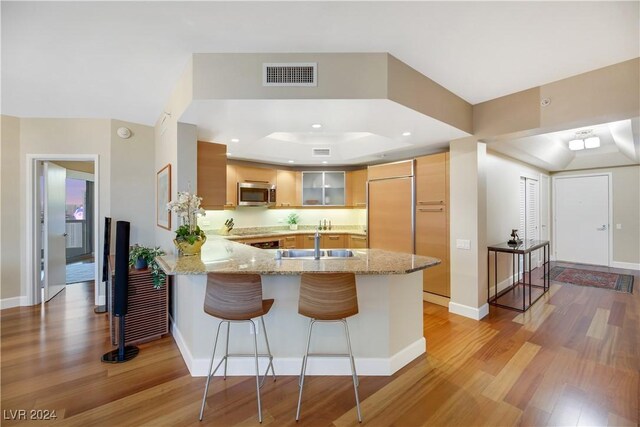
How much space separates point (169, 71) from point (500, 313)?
4.67 metres

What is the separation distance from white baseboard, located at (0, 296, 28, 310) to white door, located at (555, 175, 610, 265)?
10.3m

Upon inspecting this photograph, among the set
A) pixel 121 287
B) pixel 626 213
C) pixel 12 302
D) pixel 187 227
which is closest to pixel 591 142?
pixel 626 213

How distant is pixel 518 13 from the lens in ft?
5.82

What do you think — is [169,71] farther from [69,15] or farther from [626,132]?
[626,132]

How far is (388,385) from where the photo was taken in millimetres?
2123

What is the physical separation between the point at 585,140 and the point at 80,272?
9759mm

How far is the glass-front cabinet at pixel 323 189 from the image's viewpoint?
5.51 m

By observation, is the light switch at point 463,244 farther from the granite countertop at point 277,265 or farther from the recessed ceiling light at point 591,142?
the recessed ceiling light at point 591,142

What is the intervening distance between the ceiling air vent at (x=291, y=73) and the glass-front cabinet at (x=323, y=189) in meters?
3.35

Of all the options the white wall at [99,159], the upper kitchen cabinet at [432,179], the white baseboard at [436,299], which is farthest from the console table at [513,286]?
the white wall at [99,159]

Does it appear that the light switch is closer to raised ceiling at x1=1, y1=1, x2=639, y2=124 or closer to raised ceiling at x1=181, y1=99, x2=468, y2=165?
raised ceiling at x1=181, y1=99, x2=468, y2=165

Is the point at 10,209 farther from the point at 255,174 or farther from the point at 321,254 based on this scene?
the point at 321,254

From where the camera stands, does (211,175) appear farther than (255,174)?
No

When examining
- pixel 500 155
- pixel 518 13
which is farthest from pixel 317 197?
pixel 518 13
